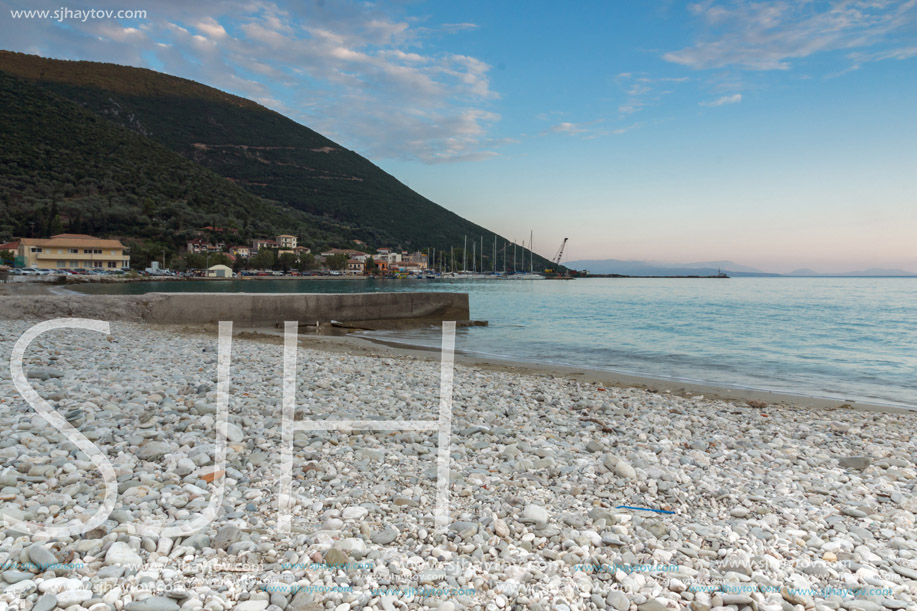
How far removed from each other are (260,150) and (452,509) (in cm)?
14722

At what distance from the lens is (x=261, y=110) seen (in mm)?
151625

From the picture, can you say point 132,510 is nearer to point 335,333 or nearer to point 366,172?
point 335,333

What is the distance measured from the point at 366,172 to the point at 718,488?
148 metres

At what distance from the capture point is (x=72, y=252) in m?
69.8

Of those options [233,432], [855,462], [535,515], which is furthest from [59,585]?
[855,462]

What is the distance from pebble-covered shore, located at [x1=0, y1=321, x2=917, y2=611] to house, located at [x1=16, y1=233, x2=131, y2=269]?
254 ft

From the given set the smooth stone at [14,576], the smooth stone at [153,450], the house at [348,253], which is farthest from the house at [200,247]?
the smooth stone at [14,576]

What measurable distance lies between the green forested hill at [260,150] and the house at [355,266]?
8.97 m

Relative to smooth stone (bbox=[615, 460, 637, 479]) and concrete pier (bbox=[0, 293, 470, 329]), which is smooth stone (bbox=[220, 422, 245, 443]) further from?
concrete pier (bbox=[0, 293, 470, 329])

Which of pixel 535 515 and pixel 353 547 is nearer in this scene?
pixel 353 547

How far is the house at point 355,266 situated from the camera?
11076cm

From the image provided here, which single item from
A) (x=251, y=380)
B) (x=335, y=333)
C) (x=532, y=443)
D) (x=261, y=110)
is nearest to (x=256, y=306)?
(x=335, y=333)

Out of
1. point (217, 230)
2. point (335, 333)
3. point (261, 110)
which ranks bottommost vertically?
point (335, 333)

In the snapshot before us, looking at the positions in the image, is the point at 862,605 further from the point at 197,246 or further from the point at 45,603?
the point at 197,246
